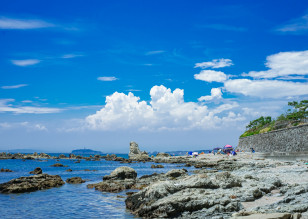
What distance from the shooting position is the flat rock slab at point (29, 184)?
936 inches

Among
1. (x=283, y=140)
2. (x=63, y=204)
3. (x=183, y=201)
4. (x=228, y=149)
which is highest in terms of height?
(x=283, y=140)

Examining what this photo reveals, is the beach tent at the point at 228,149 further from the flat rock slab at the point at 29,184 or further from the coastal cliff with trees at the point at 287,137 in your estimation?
the flat rock slab at the point at 29,184

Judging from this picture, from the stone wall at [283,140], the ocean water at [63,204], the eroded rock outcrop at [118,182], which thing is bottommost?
the ocean water at [63,204]

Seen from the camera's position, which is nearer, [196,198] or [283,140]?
[196,198]

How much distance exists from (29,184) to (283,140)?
43569 mm

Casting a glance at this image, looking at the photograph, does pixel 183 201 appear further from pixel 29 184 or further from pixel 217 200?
pixel 29 184

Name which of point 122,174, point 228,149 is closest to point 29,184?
point 122,174

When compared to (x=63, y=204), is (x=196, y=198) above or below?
above

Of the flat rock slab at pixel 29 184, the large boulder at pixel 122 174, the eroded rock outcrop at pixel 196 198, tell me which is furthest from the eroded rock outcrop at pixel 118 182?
the eroded rock outcrop at pixel 196 198

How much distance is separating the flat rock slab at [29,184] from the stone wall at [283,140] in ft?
120

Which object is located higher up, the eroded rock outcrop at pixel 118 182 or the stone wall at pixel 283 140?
the stone wall at pixel 283 140

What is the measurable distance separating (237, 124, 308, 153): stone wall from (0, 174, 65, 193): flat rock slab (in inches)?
1436

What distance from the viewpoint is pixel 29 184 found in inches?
976

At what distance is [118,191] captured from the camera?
2359 centimetres
